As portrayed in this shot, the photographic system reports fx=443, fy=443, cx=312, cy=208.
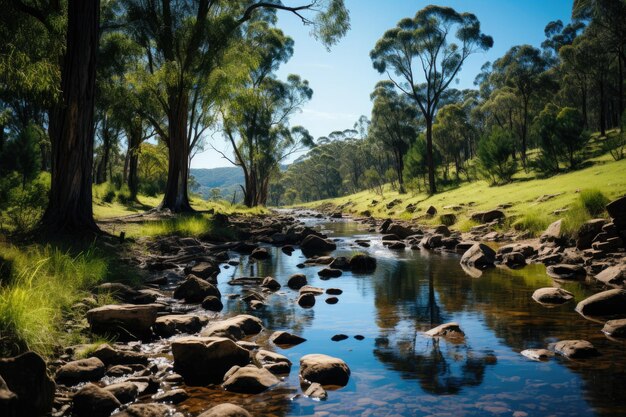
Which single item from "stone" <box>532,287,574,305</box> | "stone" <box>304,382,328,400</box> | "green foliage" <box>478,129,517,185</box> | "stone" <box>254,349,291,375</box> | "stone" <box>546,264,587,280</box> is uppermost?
"green foliage" <box>478,129,517,185</box>

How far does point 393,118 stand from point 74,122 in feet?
168

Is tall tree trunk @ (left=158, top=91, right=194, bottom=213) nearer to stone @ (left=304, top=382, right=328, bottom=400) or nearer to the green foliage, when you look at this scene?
stone @ (left=304, top=382, right=328, bottom=400)

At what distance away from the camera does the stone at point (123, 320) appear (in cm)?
618

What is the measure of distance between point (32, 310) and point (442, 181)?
160ft

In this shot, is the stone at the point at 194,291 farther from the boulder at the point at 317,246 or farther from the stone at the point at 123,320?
the boulder at the point at 317,246

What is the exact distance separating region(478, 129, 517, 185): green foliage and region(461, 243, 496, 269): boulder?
25.5 m

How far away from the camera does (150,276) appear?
10758 mm

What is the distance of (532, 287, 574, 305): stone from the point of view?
27.9 ft

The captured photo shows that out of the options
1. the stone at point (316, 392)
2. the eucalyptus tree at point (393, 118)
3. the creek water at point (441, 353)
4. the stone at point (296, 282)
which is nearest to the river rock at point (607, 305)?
the creek water at point (441, 353)

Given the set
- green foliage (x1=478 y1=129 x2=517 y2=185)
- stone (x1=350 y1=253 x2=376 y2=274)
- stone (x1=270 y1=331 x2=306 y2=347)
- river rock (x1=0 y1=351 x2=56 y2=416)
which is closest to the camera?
river rock (x1=0 y1=351 x2=56 y2=416)

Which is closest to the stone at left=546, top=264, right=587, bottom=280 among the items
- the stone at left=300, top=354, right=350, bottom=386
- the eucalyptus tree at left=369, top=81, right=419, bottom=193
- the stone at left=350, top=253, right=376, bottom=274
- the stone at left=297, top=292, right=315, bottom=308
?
the stone at left=350, top=253, right=376, bottom=274

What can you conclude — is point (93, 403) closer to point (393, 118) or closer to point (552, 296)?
point (552, 296)

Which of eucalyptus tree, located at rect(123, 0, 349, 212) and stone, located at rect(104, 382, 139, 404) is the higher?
eucalyptus tree, located at rect(123, 0, 349, 212)

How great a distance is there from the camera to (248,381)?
486cm
